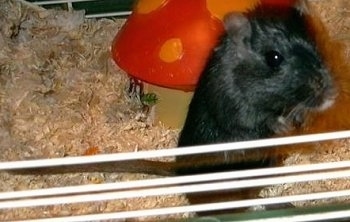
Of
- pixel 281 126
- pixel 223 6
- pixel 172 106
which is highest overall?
pixel 223 6

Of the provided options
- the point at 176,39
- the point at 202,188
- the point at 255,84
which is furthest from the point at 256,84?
the point at 202,188

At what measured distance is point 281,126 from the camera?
2006 millimetres

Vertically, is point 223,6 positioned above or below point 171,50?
above

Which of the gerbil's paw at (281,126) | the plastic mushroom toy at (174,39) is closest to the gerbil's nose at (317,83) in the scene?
the gerbil's paw at (281,126)

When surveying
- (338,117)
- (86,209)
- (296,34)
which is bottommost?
(86,209)

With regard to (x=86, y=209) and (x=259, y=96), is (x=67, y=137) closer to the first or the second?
(x=86, y=209)

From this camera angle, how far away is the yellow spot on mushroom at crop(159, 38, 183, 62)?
2.19 meters

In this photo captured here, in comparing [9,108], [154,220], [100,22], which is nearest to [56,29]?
[100,22]

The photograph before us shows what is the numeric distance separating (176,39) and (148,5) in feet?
0.49

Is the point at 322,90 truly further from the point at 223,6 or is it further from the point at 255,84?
the point at 223,6

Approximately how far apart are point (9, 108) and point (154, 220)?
746 millimetres

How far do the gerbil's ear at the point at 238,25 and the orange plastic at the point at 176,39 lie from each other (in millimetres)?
119

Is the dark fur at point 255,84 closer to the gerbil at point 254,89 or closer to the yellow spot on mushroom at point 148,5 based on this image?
the gerbil at point 254,89

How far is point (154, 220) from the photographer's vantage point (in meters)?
1.83
